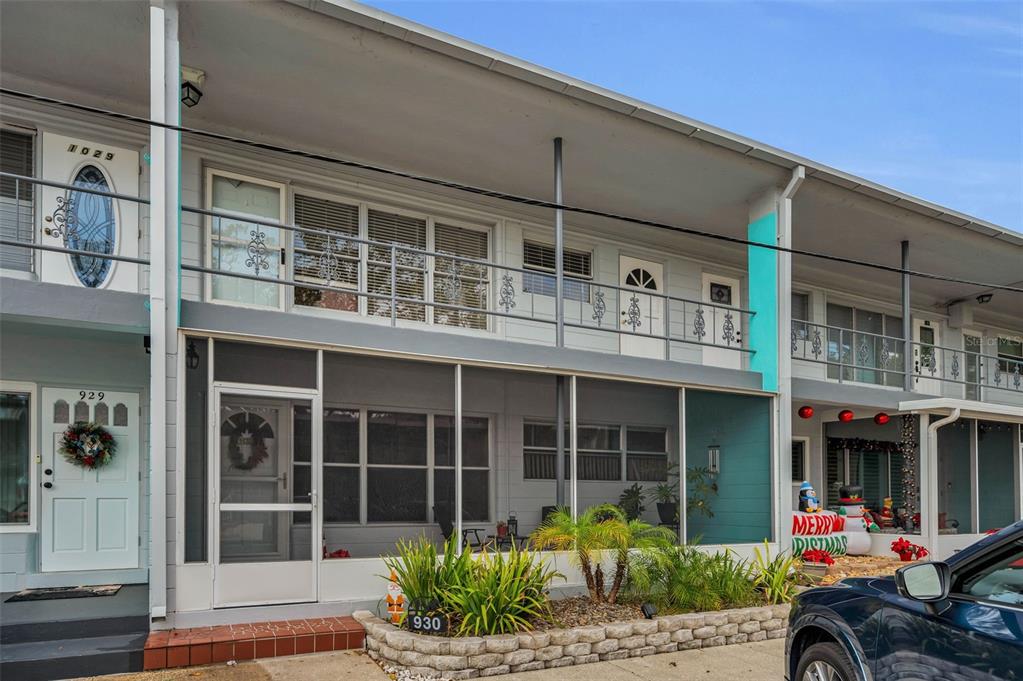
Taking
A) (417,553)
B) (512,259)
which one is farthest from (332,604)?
(512,259)

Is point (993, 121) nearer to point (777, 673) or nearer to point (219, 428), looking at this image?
point (777, 673)

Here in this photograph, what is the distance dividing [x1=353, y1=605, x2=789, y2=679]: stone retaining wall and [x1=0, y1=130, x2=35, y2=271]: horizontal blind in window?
519 centimetres

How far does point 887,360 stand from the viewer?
15.3 meters

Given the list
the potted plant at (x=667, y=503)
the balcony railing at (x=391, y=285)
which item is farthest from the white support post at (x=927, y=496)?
the potted plant at (x=667, y=503)

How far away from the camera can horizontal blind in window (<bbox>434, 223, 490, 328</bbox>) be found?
1066 cm

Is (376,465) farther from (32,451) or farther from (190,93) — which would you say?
(190,93)

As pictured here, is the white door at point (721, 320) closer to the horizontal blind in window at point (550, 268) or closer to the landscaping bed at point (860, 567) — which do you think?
the horizontal blind in window at point (550, 268)

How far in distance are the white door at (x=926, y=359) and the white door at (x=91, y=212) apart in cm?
1464

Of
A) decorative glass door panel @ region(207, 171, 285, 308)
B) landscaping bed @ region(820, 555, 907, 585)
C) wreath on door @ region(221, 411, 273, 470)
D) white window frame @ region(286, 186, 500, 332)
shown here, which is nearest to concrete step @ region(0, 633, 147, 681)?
wreath on door @ region(221, 411, 273, 470)

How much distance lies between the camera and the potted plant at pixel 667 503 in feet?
32.7

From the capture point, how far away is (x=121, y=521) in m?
8.35

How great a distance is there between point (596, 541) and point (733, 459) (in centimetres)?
367

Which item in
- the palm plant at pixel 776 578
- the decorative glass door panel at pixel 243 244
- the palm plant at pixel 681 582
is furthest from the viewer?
the decorative glass door panel at pixel 243 244

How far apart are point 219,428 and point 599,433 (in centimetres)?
571
